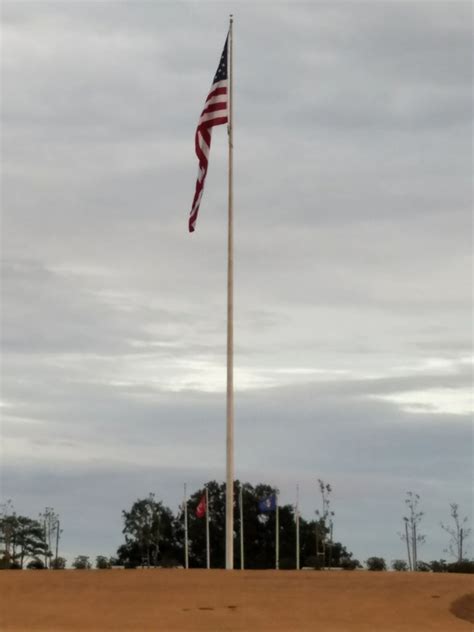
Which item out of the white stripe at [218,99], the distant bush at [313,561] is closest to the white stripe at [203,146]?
the white stripe at [218,99]

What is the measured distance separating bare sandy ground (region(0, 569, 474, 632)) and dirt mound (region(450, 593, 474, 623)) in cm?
6

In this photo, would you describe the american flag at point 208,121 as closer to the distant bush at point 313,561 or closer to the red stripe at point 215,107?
the red stripe at point 215,107

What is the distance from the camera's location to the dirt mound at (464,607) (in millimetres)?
22266

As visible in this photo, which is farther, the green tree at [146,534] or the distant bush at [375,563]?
the green tree at [146,534]

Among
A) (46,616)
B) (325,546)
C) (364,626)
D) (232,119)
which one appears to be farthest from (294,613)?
(325,546)

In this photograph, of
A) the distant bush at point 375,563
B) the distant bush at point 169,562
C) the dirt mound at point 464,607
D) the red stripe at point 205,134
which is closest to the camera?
the dirt mound at point 464,607

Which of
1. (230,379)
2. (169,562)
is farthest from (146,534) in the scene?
(230,379)

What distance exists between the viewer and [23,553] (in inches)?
3086

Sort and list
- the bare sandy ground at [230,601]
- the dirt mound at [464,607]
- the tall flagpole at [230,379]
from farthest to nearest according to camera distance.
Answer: the tall flagpole at [230,379] < the dirt mound at [464,607] < the bare sandy ground at [230,601]

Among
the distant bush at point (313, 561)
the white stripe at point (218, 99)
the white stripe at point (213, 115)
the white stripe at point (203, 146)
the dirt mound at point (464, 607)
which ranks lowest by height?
the dirt mound at point (464, 607)

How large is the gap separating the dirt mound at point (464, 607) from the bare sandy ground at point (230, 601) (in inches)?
2.5

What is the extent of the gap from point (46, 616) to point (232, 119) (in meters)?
16.4

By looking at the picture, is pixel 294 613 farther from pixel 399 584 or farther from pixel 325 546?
pixel 325 546

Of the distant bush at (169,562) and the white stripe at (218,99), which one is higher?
the white stripe at (218,99)
